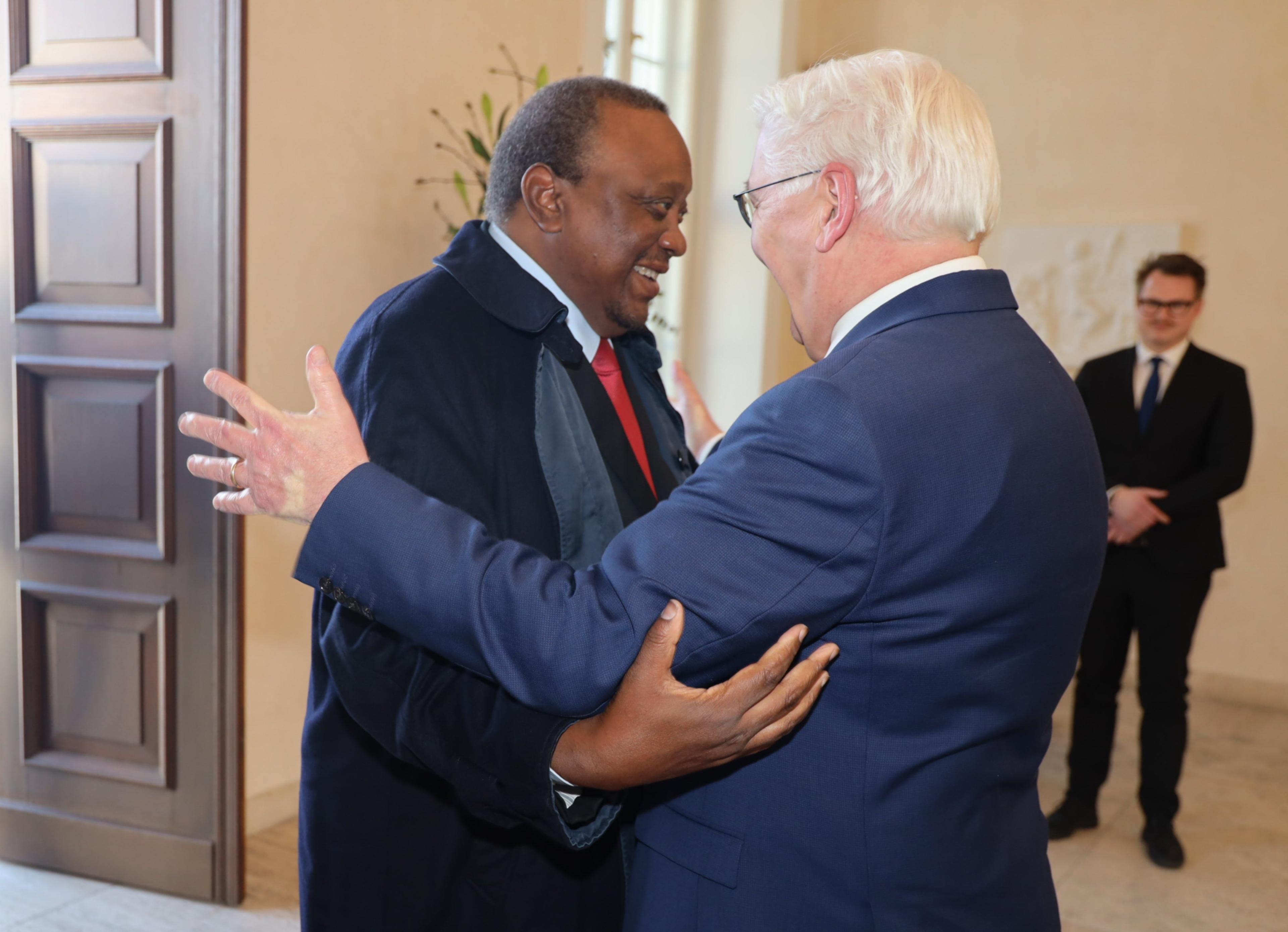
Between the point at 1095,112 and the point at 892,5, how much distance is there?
142 cm

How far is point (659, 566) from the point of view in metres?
0.97

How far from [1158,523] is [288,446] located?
3327 mm

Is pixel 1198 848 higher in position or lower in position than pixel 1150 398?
lower

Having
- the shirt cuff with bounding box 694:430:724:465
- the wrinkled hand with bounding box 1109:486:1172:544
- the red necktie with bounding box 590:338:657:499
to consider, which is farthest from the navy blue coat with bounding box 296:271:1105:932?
the wrinkled hand with bounding box 1109:486:1172:544

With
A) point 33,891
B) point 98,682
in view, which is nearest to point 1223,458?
point 98,682

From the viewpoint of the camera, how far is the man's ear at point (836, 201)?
1151mm

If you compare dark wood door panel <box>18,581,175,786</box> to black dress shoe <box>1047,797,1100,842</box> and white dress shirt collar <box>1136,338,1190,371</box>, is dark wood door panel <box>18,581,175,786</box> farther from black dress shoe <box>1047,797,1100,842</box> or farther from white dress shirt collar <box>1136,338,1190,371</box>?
white dress shirt collar <box>1136,338,1190,371</box>

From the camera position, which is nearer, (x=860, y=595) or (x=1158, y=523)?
(x=860, y=595)

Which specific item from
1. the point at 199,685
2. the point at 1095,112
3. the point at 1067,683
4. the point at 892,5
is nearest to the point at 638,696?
the point at 1067,683

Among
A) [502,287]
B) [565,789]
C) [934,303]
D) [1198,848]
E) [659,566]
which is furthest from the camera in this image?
[1198,848]

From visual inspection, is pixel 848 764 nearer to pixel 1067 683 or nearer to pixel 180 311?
pixel 1067 683

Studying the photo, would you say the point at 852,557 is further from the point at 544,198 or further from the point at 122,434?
the point at 122,434

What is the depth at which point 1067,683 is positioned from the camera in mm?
1212

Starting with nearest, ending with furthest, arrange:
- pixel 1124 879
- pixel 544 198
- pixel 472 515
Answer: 1. pixel 472 515
2. pixel 544 198
3. pixel 1124 879
